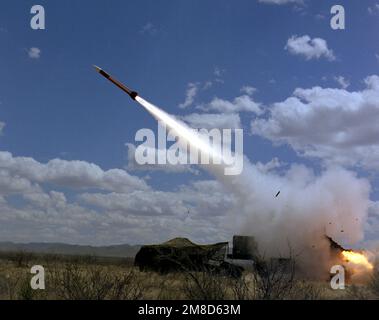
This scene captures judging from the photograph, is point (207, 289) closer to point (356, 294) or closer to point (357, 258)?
point (356, 294)

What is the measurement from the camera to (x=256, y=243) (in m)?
37.2

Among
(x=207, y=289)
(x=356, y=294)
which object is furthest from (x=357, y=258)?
(x=207, y=289)

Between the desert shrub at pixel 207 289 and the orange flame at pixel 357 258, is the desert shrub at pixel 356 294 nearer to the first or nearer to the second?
the desert shrub at pixel 207 289

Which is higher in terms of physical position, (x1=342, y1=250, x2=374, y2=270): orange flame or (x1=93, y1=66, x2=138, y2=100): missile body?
(x1=93, y1=66, x2=138, y2=100): missile body

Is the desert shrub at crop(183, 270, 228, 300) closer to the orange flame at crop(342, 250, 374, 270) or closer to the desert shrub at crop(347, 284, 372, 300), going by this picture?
the desert shrub at crop(347, 284, 372, 300)

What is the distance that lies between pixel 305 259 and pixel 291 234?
8.89ft

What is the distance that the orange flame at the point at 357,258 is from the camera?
36250 millimetres

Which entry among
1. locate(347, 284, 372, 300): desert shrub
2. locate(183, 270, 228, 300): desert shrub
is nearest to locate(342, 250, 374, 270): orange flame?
locate(347, 284, 372, 300): desert shrub

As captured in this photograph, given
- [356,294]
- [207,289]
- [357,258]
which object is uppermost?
[207,289]

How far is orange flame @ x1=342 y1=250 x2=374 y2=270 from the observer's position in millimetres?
36250

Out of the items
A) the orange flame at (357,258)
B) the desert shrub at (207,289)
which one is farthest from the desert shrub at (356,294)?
the orange flame at (357,258)

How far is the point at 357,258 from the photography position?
120 ft
